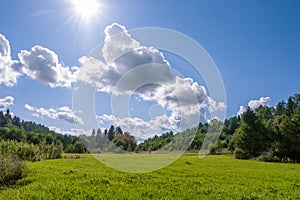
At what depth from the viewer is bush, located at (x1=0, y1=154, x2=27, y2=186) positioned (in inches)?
542

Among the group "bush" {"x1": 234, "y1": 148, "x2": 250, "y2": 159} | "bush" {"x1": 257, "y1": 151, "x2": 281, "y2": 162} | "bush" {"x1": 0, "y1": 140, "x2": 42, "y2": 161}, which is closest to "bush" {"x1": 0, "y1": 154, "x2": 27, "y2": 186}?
"bush" {"x1": 0, "y1": 140, "x2": 42, "y2": 161}

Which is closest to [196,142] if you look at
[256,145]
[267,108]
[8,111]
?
[267,108]

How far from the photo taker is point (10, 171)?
558 inches

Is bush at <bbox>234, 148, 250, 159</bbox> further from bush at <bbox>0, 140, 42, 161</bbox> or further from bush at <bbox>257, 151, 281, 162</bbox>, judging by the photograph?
bush at <bbox>0, 140, 42, 161</bbox>

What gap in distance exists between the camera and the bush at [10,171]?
1377cm

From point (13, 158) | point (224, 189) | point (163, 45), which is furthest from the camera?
point (163, 45)

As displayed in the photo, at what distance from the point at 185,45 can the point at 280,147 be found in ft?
120

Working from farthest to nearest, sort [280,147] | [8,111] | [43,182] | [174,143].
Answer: [8,111]
[174,143]
[280,147]
[43,182]

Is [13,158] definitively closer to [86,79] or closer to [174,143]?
[86,79]

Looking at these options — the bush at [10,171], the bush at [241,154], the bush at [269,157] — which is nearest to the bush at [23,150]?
the bush at [10,171]

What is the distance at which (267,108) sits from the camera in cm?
10194

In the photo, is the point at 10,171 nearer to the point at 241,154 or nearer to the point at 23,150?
the point at 23,150

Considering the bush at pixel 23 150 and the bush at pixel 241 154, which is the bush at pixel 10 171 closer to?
the bush at pixel 23 150

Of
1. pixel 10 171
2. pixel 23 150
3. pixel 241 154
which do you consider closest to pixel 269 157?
pixel 241 154
